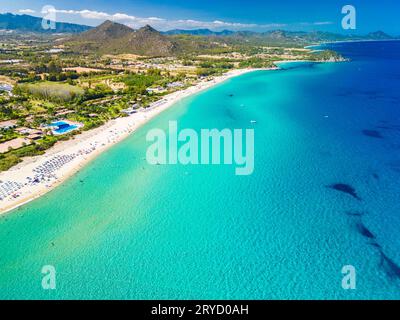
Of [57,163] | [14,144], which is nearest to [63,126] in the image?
[14,144]

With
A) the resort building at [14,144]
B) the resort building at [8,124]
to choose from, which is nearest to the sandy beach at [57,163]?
the resort building at [14,144]

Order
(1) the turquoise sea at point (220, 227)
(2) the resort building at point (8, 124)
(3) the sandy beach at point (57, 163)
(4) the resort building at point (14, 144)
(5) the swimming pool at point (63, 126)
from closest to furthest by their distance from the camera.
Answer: (1) the turquoise sea at point (220, 227) < (3) the sandy beach at point (57, 163) < (4) the resort building at point (14, 144) < (5) the swimming pool at point (63, 126) < (2) the resort building at point (8, 124)

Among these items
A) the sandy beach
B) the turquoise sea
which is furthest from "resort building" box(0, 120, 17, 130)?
the turquoise sea

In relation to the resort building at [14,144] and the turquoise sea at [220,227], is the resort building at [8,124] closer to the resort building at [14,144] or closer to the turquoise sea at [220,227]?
the resort building at [14,144]

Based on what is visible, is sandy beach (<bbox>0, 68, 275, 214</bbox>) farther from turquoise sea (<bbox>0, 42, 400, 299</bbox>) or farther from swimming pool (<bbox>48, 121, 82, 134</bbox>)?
swimming pool (<bbox>48, 121, 82, 134</bbox>)

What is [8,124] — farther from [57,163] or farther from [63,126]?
[57,163]
